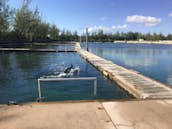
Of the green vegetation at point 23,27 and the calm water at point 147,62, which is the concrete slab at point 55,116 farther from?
the green vegetation at point 23,27

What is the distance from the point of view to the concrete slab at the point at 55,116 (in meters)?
5.34

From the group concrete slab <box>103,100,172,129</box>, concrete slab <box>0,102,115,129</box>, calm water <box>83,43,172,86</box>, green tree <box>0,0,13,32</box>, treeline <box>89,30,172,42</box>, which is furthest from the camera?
treeline <box>89,30,172,42</box>

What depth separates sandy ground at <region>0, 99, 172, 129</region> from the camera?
5.39 m

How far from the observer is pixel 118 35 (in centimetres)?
14738

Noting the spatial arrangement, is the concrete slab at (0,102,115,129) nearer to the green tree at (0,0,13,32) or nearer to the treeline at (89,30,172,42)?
the green tree at (0,0,13,32)

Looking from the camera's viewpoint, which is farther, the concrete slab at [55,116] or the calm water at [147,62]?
the calm water at [147,62]

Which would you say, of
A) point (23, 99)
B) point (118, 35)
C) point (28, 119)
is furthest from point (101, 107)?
Answer: point (118, 35)

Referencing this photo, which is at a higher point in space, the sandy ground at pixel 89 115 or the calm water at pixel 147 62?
the sandy ground at pixel 89 115

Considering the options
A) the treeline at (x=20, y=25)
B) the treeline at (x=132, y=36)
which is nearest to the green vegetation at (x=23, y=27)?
the treeline at (x=20, y=25)

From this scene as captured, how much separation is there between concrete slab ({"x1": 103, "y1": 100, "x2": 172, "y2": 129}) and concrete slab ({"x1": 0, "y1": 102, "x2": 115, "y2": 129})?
262 millimetres

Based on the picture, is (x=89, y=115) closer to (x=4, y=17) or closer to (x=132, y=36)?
(x=4, y=17)

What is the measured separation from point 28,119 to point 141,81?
26.4 feet

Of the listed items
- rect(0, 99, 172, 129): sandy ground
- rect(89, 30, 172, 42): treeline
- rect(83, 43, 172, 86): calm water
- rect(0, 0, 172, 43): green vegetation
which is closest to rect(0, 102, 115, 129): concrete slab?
rect(0, 99, 172, 129): sandy ground

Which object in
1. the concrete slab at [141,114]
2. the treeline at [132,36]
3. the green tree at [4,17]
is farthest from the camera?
the treeline at [132,36]
